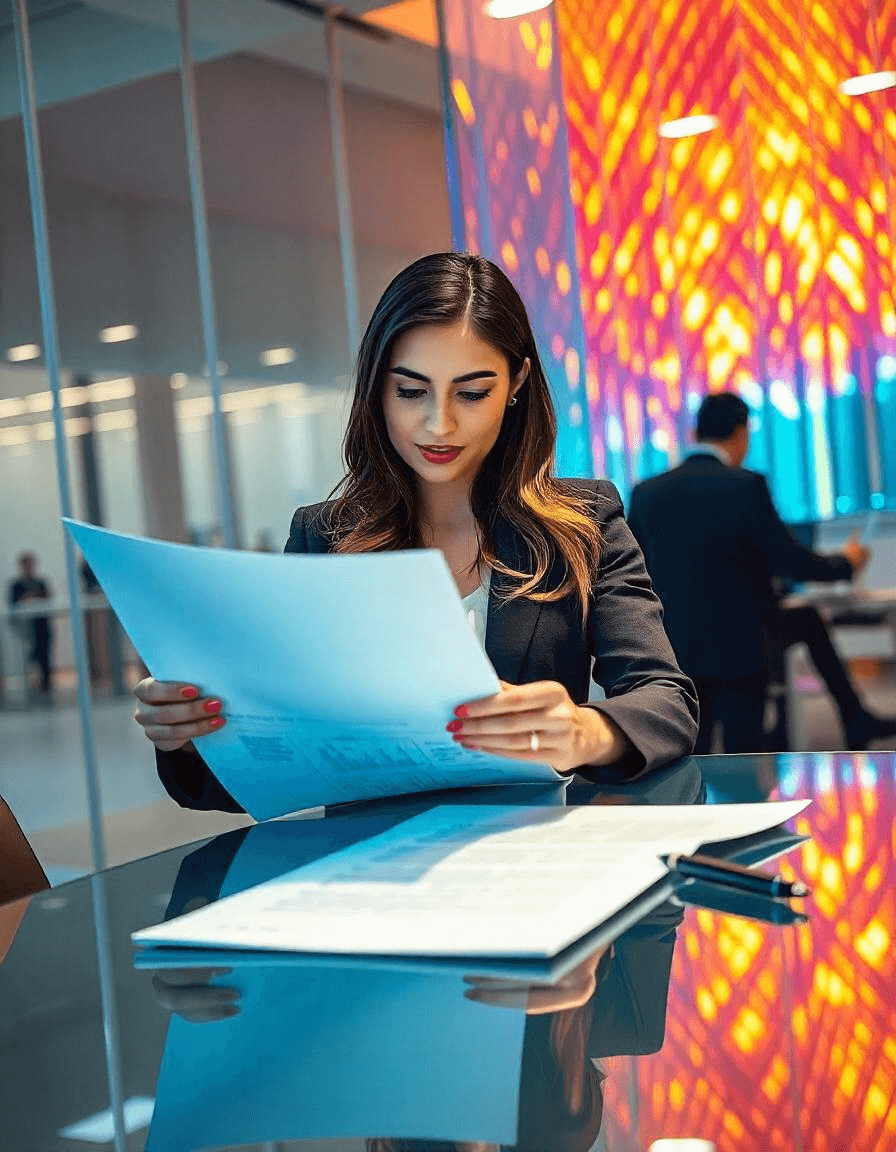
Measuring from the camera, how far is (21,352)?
5.15 m

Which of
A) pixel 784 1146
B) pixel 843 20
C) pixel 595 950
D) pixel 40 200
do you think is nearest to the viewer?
pixel 784 1146

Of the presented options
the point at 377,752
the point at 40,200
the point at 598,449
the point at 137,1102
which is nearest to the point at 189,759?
the point at 377,752

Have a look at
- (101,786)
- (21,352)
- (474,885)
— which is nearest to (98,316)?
(21,352)

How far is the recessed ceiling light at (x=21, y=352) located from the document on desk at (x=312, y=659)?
4.29 meters

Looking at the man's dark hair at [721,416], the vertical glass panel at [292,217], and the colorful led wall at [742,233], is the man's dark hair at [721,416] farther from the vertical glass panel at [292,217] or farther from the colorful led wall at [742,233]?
the vertical glass panel at [292,217]

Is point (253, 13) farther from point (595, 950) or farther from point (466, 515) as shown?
point (595, 950)

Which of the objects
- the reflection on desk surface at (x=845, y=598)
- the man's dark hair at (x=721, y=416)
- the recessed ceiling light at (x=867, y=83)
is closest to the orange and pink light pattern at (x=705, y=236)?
the recessed ceiling light at (x=867, y=83)

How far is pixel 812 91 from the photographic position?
5.06 meters

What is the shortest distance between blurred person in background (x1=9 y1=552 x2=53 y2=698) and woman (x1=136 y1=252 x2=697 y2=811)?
4.13 meters

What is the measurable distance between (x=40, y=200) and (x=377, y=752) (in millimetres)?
3718

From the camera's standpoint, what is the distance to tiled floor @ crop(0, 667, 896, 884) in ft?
17.7

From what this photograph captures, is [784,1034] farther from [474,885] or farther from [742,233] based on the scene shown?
[742,233]

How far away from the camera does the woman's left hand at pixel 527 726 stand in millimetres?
1062

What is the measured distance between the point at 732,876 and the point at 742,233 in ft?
15.3
